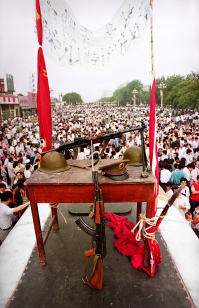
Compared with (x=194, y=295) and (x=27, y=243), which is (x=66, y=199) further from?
(x=194, y=295)

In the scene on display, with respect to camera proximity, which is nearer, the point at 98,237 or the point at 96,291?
the point at 98,237

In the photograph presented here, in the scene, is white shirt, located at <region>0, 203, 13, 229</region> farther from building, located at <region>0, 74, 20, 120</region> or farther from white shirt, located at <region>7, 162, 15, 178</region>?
building, located at <region>0, 74, 20, 120</region>

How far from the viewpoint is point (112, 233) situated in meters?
3.92

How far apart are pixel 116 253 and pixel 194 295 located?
4.16ft

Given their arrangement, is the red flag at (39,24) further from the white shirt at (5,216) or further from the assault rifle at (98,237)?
the white shirt at (5,216)

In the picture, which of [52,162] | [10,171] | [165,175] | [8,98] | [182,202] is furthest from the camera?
[8,98]

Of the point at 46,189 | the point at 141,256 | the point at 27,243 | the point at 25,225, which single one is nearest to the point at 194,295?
the point at 141,256

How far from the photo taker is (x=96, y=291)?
8.84ft

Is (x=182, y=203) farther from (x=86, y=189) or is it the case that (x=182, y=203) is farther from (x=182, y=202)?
(x=86, y=189)

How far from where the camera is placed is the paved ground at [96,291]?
2.54 m

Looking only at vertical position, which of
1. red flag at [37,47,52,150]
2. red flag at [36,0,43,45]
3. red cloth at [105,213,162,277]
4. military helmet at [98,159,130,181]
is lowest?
red cloth at [105,213,162,277]

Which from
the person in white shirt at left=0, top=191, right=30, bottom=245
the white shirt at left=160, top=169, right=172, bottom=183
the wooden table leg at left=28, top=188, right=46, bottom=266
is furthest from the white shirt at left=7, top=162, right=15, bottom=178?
the white shirt at left=160, top=169, right=172, bottom=183

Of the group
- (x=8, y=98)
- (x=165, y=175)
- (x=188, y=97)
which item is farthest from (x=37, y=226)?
(x=8, y=98)

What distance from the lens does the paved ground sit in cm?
254
